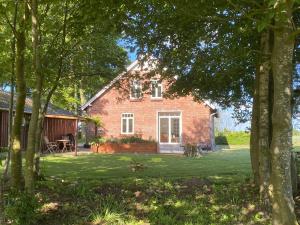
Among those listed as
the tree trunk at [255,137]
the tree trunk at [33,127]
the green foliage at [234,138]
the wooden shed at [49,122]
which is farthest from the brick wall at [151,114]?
the tree trunk at [33,127]

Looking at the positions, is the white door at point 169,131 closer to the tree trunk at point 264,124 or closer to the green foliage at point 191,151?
the green foliage at point 191,151

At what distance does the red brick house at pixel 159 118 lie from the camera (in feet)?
100

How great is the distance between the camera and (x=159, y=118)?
3152cm

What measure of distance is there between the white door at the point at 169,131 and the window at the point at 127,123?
2.24 metres

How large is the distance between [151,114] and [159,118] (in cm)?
66

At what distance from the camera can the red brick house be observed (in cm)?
3059

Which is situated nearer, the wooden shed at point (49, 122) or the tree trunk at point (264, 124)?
the tree trunk at point (264, 124)

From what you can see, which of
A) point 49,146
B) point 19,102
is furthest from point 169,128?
point 19,102

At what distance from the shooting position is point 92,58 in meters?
10.8

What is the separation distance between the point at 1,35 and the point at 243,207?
268 inches

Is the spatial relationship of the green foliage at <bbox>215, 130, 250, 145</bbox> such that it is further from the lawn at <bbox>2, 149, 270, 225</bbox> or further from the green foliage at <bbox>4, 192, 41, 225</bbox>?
the green foliage at <bbox>4, 192, 41, 225</bbox>

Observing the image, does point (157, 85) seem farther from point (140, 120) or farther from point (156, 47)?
point (140, 120)

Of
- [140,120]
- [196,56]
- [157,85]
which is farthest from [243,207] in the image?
[140,120]

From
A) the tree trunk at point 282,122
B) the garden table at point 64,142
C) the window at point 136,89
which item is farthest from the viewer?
the garden table at point 64,142
